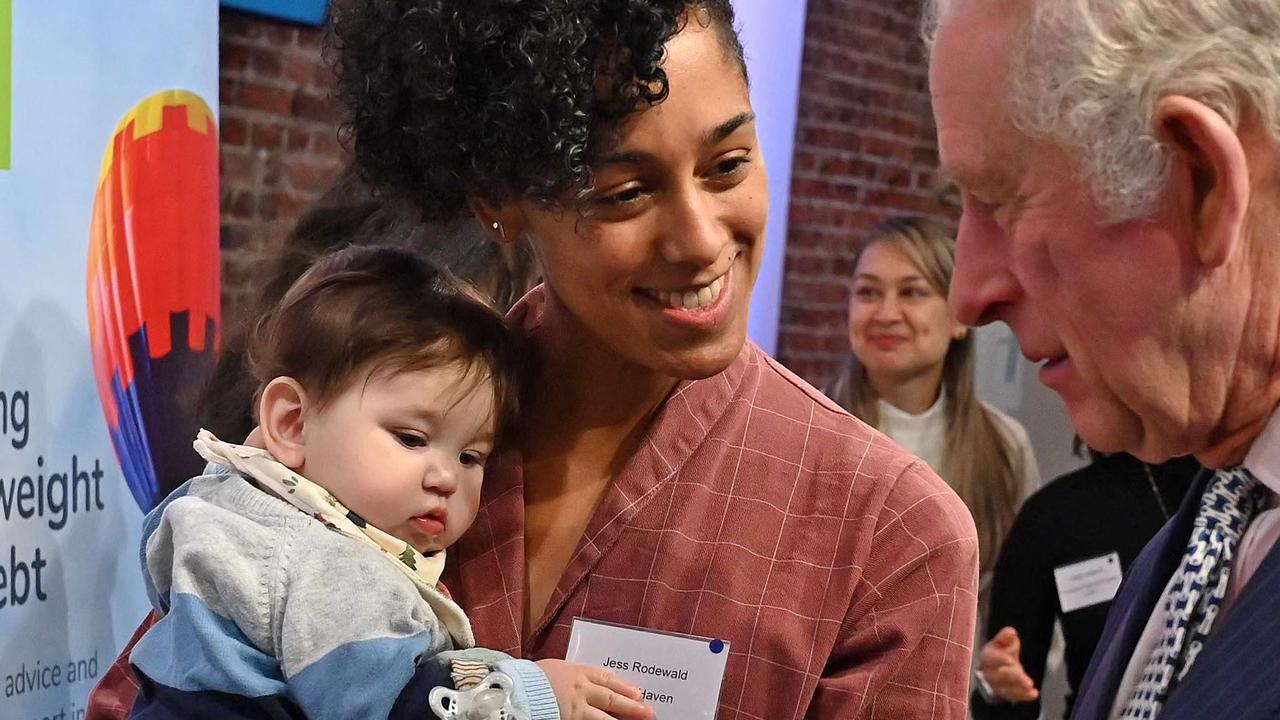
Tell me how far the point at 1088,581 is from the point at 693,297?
2.10m

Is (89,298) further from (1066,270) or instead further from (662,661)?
(1066,270)

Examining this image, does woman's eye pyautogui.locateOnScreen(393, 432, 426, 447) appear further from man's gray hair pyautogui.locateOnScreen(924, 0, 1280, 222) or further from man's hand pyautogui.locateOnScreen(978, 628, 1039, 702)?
man's hand pyautogui.locateOnScreen(978, 628, 1039, 702)

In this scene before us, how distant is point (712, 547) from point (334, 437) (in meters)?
0.47

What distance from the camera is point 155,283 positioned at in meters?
2.62

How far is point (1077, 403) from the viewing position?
122 cm

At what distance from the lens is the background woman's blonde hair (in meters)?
4.02

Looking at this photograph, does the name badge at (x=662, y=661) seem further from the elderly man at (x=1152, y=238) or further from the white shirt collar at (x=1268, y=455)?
the white shirt collar at (x=1268, y=455)

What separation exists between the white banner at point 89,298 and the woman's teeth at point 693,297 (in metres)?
1.13

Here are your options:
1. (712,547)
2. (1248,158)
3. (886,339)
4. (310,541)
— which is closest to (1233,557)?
(1248,158)

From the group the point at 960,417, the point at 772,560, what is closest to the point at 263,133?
the point at 960,417

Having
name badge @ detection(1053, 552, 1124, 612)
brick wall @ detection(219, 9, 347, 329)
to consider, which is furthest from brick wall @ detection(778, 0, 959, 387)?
name badge @ detection(1053, 552, 1124, 612)

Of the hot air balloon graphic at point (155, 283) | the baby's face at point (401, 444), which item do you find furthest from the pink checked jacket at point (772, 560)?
the hot air balloon graphic at point (155, 283)

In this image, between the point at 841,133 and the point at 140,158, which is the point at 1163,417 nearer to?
the point at 140,158

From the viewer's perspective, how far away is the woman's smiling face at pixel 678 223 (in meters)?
1.63
